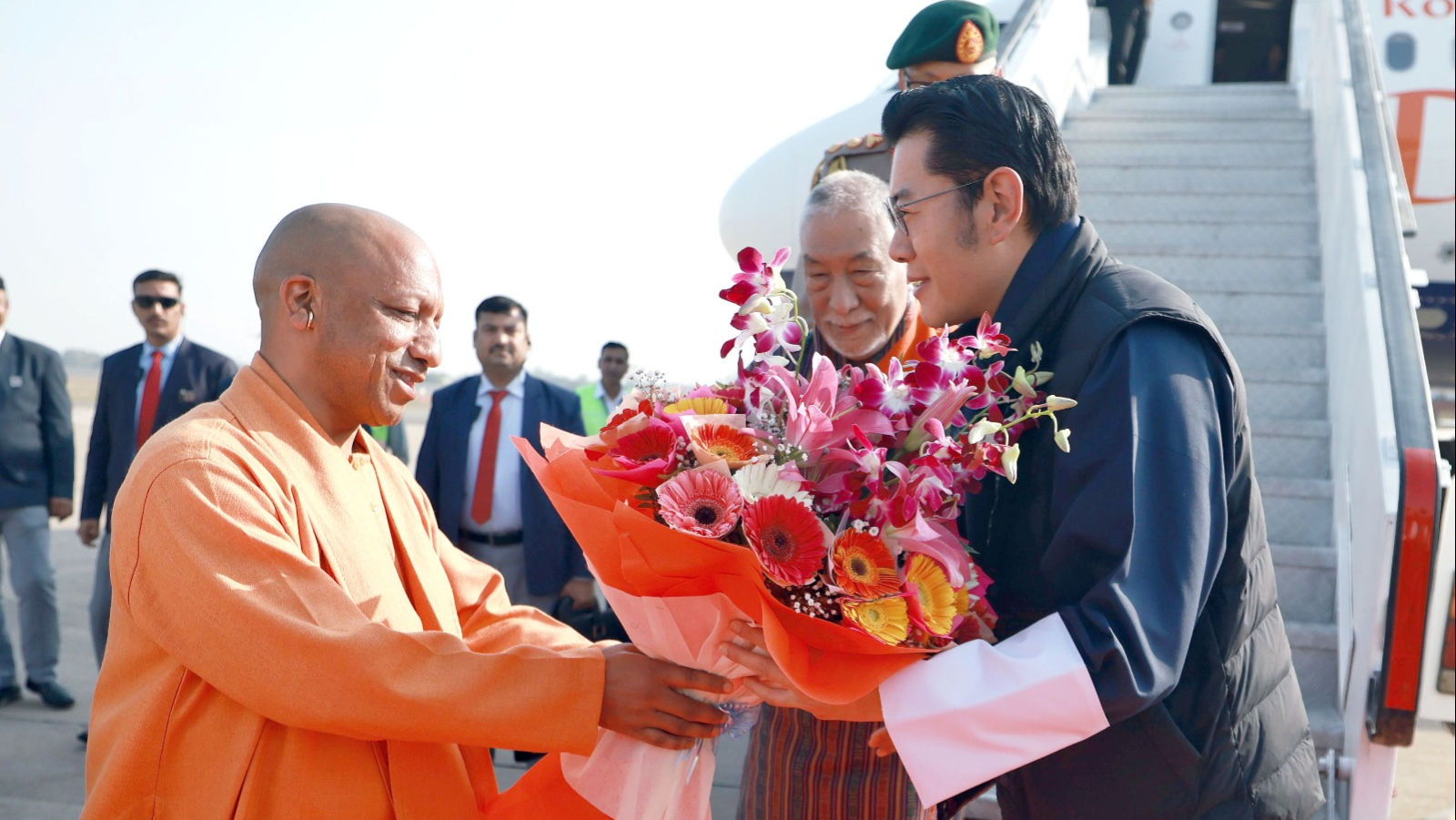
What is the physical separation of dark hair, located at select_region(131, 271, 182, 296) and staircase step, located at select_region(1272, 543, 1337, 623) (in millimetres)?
5610

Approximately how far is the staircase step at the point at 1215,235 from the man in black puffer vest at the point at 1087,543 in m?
5.59

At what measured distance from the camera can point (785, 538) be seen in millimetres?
1647

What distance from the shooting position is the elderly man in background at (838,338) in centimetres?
234

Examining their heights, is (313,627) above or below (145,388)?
above

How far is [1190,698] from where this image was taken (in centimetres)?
176

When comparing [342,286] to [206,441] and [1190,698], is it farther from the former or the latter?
[1190,698]

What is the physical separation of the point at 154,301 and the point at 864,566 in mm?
5511

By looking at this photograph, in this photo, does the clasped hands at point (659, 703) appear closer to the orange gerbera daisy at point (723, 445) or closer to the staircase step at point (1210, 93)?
the orange gerbera daisy at point (723, 445)

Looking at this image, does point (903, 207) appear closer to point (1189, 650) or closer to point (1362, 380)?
point (1189, 650)

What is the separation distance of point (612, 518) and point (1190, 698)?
925 millimetres

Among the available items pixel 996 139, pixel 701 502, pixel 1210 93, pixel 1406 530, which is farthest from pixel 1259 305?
pixel 701 502

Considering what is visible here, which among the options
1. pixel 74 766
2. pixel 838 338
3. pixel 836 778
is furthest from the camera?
pixel 74 766

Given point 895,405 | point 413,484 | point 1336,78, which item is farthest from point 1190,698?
point 1336,78

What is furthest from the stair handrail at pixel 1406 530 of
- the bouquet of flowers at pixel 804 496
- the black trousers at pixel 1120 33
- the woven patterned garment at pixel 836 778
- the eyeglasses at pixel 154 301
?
the black trousers at pixel 1120 33
